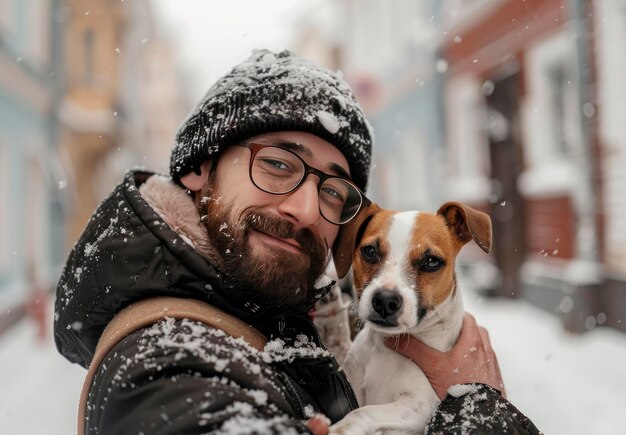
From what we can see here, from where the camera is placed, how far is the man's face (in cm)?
140

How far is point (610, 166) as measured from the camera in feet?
17.6

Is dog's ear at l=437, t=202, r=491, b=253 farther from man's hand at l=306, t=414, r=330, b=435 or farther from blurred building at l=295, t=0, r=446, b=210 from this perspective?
blurred building at l=295, t=0, r=446, b=210

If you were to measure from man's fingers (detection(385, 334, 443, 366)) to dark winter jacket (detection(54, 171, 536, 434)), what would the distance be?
0.29 meters

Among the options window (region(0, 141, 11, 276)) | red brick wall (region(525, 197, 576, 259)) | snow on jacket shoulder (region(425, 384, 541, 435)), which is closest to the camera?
snow on jacket shoulder (region(425, 384, 541, 435))

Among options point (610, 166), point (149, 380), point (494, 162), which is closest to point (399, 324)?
point (149, 380)

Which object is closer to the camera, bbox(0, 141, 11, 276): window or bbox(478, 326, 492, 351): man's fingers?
bbox(478, 326, 492, 351): man's fingers

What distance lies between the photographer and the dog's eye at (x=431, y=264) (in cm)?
185

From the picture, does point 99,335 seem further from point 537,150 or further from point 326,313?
point 537,150

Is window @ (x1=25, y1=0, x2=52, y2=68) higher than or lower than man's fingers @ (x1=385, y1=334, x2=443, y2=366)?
higher

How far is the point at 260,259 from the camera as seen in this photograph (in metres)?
1.44

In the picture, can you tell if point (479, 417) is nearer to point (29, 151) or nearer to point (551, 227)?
point (551, 227)

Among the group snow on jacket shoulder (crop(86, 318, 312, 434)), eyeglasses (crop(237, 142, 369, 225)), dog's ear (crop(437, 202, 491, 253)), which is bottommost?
snow on jacket shoulder (crop(86, 318, 312, 434))

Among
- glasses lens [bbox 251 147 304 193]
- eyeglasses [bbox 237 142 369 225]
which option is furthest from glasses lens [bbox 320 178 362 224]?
glasses lens [bbox 251 147 304 193]

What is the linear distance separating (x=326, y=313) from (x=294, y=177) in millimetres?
549
